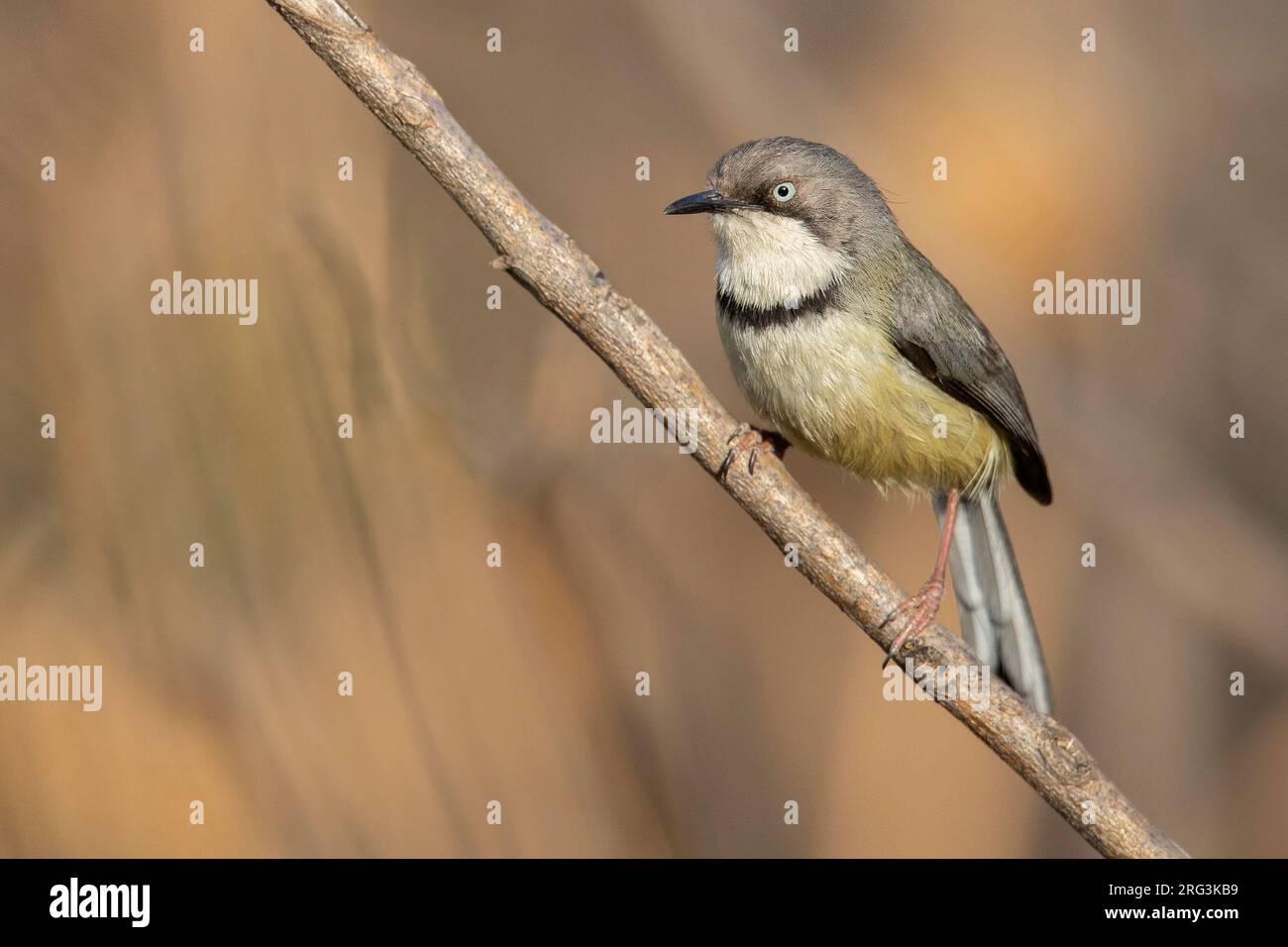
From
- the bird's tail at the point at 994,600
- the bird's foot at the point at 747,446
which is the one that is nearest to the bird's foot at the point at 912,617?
the bird's foot at the point at 747,446

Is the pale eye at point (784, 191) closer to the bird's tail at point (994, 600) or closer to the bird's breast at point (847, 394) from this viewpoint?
the bird's breast at point (847, 394)

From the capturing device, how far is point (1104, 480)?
7.20 m

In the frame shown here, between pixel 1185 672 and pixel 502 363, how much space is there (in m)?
4.41

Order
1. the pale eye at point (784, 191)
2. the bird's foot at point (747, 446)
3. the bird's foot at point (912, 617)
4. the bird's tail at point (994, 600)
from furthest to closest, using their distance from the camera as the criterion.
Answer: the bird's tail at point (994, 600)
the pale eye at point (784, 191)
the bird's foot at point (912, 617)
the bird's foot at point (747, 446)

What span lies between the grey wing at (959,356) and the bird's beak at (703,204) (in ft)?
2.63

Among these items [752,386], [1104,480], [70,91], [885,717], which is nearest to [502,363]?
[752,386]

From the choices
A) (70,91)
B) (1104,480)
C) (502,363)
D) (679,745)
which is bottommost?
(679,745)

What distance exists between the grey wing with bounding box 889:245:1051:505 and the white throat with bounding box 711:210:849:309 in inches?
14.7

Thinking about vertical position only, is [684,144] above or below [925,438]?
above

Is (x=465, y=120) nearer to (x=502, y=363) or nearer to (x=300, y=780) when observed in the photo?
(x=502, y=363)

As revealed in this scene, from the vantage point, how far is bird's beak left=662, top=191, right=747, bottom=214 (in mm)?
4867

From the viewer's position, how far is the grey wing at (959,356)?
5.04 metres

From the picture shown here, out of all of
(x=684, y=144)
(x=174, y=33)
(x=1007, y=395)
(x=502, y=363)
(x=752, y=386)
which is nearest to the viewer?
(x=752, y=386)

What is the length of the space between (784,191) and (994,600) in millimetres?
2042
